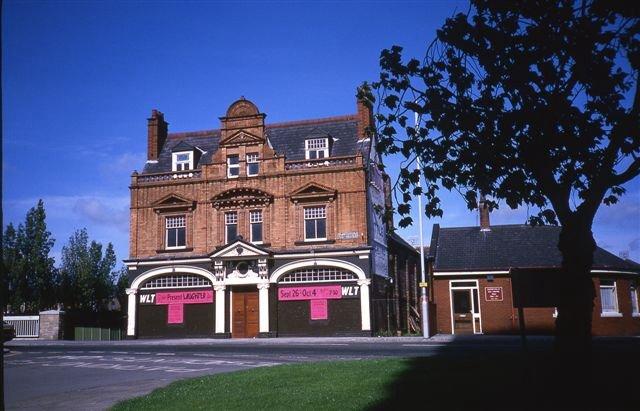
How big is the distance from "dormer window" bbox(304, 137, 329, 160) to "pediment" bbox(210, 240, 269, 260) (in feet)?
21.7

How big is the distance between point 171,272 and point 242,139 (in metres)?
9.21

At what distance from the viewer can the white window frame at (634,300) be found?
3089cm

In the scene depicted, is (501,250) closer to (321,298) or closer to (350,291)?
(350,291)

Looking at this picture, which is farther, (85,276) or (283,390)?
(85,276)

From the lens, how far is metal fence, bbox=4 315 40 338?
119ft

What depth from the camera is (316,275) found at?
32.6 meters

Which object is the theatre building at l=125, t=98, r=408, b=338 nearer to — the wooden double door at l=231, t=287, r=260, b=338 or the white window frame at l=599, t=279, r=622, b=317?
the wooden double door at l=231, t=287, r=260, b=338

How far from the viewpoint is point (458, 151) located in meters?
10.5

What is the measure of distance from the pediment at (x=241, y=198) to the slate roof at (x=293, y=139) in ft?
9.69

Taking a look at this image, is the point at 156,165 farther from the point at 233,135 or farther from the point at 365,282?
the point at 365,282

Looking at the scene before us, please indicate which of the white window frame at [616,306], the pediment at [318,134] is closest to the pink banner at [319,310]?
the pediment at [318,134]

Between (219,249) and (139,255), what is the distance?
228 inches

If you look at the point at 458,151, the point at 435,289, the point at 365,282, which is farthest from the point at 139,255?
the point at 458,151

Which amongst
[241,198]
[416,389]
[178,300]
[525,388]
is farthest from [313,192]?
[525,388]
